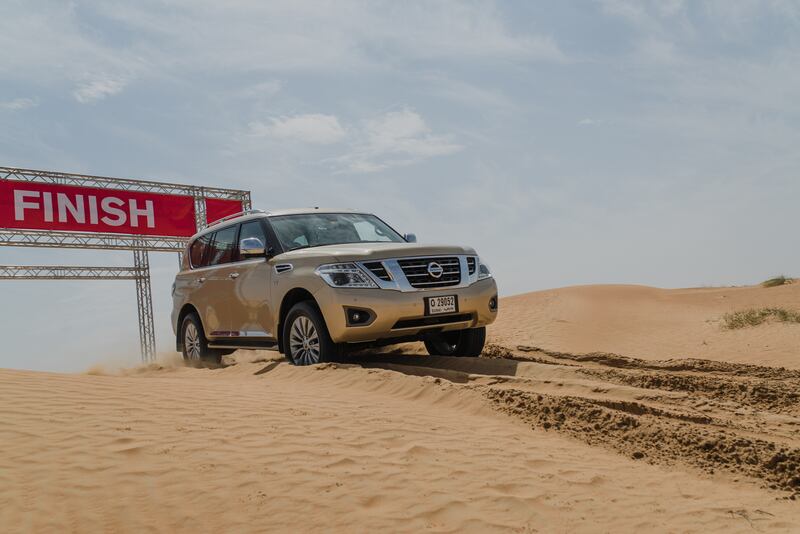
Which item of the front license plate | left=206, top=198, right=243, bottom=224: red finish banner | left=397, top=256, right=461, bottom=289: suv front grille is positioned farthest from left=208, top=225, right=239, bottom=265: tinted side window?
left=206, top=198, right=243, bottom=224: red finish banner

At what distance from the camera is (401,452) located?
482 centimetres

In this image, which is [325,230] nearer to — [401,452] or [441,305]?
[441,305]

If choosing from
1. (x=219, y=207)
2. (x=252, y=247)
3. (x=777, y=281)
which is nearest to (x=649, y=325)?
(x=777, y=281)

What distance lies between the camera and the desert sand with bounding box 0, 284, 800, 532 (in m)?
3.87

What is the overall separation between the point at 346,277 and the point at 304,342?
100cm

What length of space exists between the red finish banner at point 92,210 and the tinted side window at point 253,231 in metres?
15.5

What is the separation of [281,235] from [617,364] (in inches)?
197

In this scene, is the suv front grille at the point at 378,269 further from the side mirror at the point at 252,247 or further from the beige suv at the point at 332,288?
the side mirror at the point at 252,247

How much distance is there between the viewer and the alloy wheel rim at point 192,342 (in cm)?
1041

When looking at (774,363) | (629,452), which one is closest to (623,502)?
(629,452)

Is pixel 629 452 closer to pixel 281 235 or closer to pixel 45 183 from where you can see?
pixel 281 235

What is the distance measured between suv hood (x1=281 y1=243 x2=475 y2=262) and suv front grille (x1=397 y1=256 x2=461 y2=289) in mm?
79

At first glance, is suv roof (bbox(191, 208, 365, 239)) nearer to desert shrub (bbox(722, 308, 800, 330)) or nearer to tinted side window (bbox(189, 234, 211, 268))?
tinted side window (bbox(189, 234, 211, 268))

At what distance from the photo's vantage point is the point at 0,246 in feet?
Answer: 70.4
